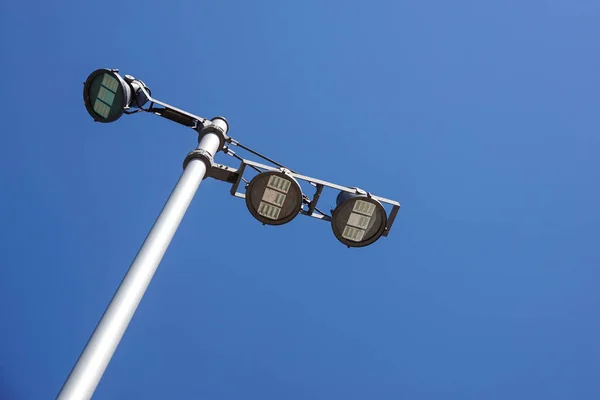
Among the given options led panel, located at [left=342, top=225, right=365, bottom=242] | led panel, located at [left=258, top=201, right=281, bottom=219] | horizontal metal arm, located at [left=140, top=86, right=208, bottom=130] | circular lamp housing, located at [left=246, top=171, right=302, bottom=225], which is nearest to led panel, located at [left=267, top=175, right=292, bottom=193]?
circular lamp housing, located at [left=246, top=171, right=302, bottom=225]

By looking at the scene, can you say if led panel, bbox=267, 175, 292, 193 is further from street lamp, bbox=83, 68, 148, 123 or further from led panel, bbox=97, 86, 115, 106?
led panel, bbox=97, 86, 115, 106

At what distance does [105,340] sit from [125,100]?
2.90 metres

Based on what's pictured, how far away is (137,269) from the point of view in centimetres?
389

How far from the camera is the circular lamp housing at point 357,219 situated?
220 inches

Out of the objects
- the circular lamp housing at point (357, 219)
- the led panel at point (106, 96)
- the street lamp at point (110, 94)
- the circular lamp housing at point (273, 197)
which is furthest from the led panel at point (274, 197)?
the led panel at point (106, 96)

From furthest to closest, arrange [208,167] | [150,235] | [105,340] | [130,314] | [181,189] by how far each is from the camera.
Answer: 1. [208,167]
2. [181,189]
3. [150,235]
4. [130,314]
5. [105,340]

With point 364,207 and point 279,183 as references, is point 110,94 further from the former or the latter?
point 364,207

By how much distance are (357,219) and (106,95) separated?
301cm

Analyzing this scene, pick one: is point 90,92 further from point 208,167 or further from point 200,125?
point 208,167

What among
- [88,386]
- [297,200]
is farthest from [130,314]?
[297,200]

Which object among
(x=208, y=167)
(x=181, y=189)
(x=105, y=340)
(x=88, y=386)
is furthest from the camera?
(x=208, y=167)

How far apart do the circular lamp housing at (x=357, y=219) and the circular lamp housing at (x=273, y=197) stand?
49cm

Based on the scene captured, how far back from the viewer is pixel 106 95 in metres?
5.57

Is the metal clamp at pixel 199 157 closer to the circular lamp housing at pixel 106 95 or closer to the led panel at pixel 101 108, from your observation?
the circular lamp housing at pixel 106 95
